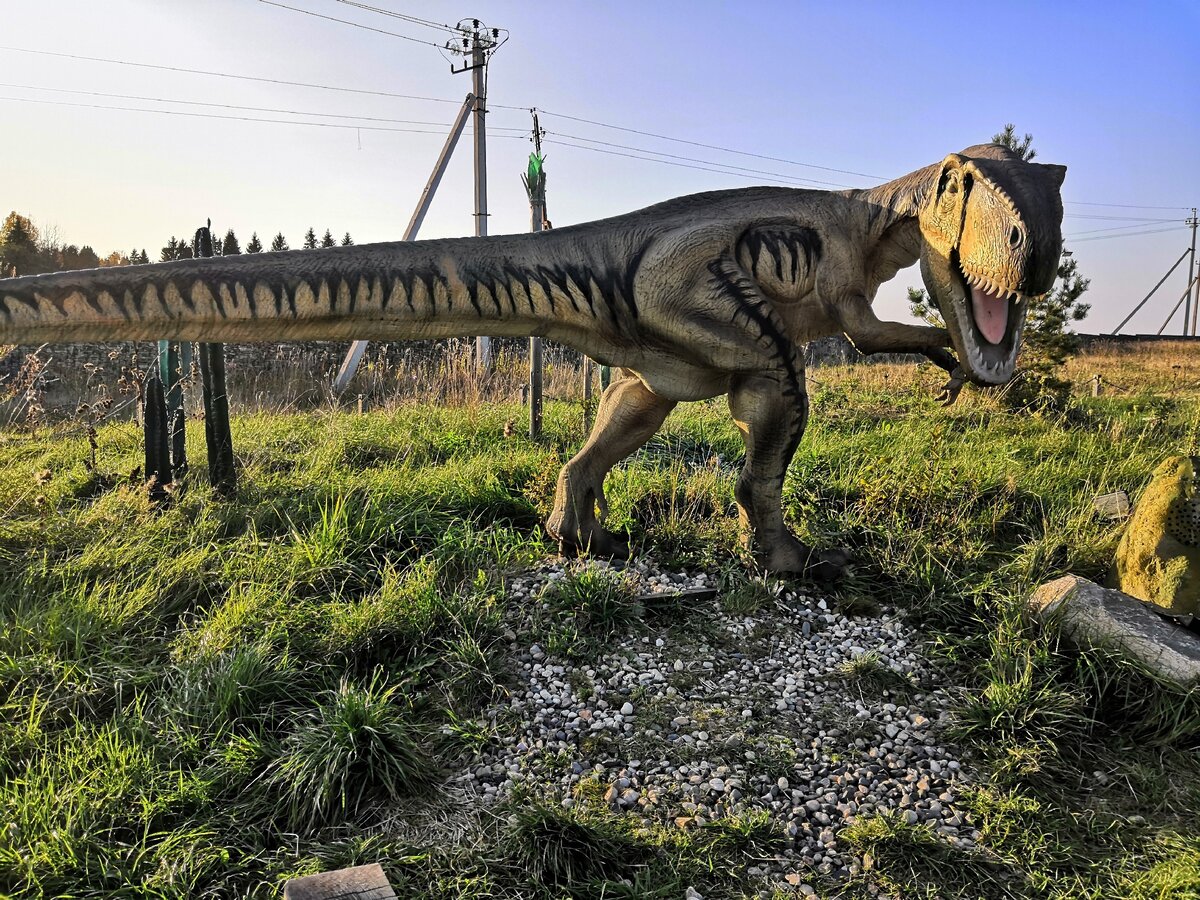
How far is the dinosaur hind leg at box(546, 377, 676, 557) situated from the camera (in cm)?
358

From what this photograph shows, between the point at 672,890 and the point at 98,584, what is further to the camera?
the point at 98,584

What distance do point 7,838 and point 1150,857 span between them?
3.26 meters

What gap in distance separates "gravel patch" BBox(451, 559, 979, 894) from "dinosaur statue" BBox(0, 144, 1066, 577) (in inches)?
25.9

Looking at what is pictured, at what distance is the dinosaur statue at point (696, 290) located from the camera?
247 cm

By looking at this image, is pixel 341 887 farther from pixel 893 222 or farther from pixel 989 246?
pixel 893 222

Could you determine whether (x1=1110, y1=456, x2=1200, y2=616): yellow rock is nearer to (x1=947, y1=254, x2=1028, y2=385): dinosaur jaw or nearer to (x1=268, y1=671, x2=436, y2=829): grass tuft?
(x1=947, y1=254, x2=1028, y2=385): dinosaur jaw

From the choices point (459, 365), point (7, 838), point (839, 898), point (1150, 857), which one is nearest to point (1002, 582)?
point (1150, 857)

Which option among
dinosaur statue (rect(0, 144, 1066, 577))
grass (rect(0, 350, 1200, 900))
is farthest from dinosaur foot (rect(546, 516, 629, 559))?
dinosaur statue (rect(0, 144, 1066, 577))

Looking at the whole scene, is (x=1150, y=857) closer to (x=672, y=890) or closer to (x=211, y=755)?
(x=672, y=890)

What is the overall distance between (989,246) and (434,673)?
257 cm

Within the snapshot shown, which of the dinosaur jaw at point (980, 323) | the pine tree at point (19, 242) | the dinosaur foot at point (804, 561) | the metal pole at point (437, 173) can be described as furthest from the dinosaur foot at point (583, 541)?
the pine tree at point (19, 242)

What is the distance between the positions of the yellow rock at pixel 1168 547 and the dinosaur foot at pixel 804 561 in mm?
1287

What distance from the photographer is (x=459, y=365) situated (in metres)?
8.59

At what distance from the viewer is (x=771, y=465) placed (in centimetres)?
336
